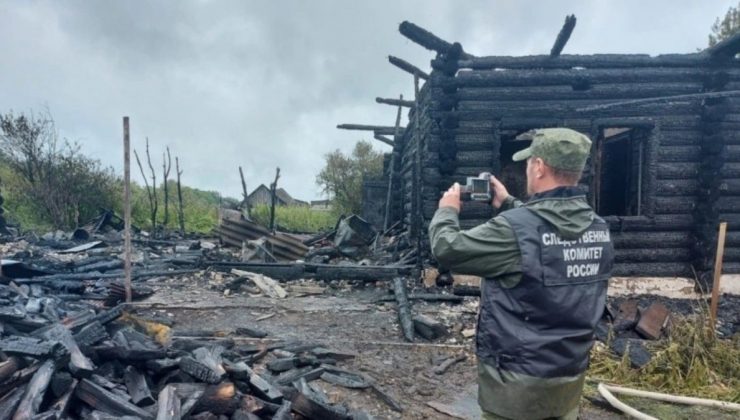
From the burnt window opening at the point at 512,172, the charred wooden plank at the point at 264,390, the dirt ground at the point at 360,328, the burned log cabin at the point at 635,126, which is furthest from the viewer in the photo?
the burnt window opening at the point at 512,172

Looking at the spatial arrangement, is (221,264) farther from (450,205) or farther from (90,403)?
(450,205)

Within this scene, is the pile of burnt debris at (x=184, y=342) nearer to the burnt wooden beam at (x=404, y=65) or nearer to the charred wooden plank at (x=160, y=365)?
the charred wooden plank at (x=160, y=365)

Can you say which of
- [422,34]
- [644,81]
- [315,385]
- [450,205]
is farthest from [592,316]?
[644,81]

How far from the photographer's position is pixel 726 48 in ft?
26.3

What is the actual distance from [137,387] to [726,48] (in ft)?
34.0

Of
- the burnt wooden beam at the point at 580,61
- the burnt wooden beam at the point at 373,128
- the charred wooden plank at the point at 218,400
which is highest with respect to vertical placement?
the burnt wooden beam at the point at 580,61

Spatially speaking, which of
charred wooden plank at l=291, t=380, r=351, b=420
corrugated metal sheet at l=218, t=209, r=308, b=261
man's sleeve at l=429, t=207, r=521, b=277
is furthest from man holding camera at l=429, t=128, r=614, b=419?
corrugated metal sheet at l=218, t=209, r=308, b=261

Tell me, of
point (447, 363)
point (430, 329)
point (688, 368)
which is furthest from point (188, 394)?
point (688, 368)

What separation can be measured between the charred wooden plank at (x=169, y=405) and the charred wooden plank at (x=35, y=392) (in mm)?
733

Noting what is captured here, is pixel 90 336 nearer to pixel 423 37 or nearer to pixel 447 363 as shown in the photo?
pixel 447 363

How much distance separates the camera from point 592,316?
224 cm

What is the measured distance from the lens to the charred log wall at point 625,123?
8.34 metres

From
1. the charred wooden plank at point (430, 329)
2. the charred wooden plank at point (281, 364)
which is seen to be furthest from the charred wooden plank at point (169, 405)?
the charred wooden plank at point (430, 329)

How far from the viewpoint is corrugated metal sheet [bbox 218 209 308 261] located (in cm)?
1147
